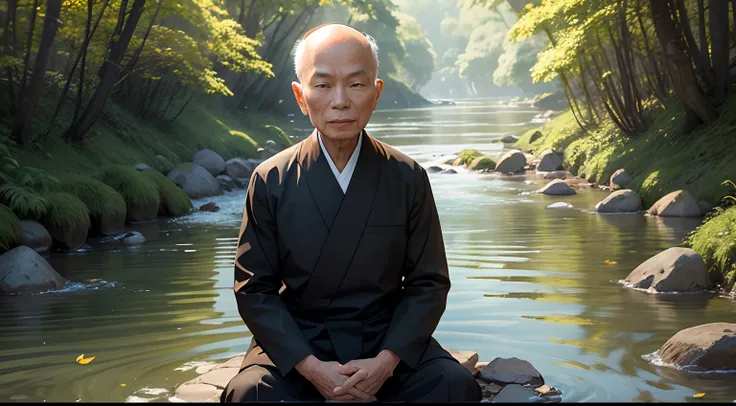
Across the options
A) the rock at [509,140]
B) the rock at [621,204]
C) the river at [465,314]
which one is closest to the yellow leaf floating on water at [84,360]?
the river at [465,314]

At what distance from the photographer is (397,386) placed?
13.6 ft

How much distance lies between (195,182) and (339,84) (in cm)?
1618

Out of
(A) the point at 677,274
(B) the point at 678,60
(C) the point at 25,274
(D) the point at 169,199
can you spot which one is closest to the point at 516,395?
(A) the point at 677,274

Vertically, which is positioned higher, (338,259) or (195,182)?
(338,259)

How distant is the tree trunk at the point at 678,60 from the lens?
623 inches

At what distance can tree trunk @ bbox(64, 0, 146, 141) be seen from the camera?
698 inches

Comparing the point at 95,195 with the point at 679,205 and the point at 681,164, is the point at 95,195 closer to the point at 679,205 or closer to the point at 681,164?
the point at 679,205

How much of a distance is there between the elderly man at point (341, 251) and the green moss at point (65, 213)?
30.1ft

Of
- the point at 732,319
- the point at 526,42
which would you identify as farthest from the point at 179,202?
the point at 526,42

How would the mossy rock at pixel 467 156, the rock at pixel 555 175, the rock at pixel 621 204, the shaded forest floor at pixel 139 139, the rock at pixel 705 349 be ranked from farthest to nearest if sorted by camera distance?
1. the mossy rock at pixel 467 156
2. the rock at pixel 555 175
3. the shaded forest floor at pixel 139 139
4. the rock at pixel 621 204
5. the rock at pixel 705 349

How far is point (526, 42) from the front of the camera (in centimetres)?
7644

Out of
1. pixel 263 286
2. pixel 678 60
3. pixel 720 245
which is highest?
pixel 678 60

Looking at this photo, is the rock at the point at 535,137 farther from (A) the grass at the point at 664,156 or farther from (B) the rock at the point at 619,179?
(B) the rock at the point at 619,179

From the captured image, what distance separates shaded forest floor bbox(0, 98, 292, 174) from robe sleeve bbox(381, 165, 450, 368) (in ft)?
38.0
